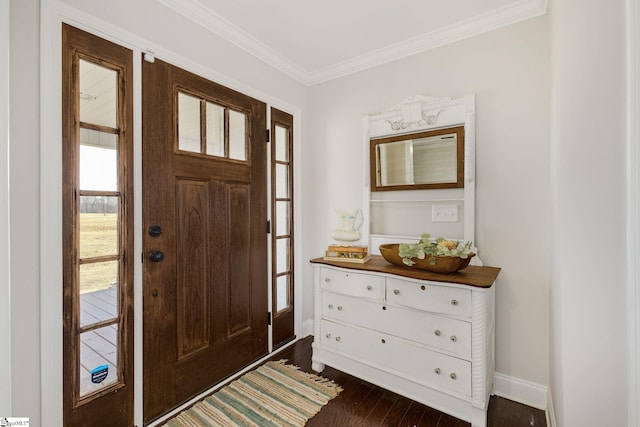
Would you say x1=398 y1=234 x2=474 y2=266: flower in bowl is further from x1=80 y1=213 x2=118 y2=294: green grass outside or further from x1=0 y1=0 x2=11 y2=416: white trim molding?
x1=0 y1=0 x2=11 y2=416: white trim molding

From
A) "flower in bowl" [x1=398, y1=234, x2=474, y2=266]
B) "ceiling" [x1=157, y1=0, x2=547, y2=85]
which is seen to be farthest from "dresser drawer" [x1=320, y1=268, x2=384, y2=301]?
"ceiling" [x1=157, y1=0, x2=547, y2=85]

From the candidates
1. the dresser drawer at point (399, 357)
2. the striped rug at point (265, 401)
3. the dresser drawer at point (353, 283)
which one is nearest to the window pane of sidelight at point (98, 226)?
the striped rug at point (265, 401)

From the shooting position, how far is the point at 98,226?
1531 mm

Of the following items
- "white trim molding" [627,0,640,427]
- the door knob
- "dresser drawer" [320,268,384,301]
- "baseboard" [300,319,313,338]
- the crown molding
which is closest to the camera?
"white trim molding" [627,0,640,427]

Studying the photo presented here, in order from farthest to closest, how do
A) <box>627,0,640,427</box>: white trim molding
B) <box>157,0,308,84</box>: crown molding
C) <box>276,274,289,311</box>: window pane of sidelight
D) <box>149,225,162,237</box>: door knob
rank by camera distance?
<box>276,274,289,311</box>: window pane of sidelight < <box>157,0,308,84</box>: crown molding < <box>149,225,162,237</box>: door knob < <box>627,0,640,427</box>: white trim molding

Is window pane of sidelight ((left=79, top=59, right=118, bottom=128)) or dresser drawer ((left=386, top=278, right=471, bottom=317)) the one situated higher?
window pane of sidelight ((left=79, top=59, right=118, bottom=128))

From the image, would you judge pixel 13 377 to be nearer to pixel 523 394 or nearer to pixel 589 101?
pixel 589 101

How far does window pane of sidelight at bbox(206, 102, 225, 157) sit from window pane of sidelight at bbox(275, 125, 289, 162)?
23.8 inches

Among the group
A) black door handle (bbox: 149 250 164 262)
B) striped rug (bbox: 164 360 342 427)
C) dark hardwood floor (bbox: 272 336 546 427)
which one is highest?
black door handle (bbox: 149 250 164 262)

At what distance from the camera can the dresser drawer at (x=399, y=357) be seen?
170 centimetres

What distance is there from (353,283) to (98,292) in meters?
1.51

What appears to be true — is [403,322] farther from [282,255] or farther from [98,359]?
[98,359]

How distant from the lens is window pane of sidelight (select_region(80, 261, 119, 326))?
58.1 inches

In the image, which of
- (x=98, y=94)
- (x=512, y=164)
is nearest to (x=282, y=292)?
(x=98, y=94)
